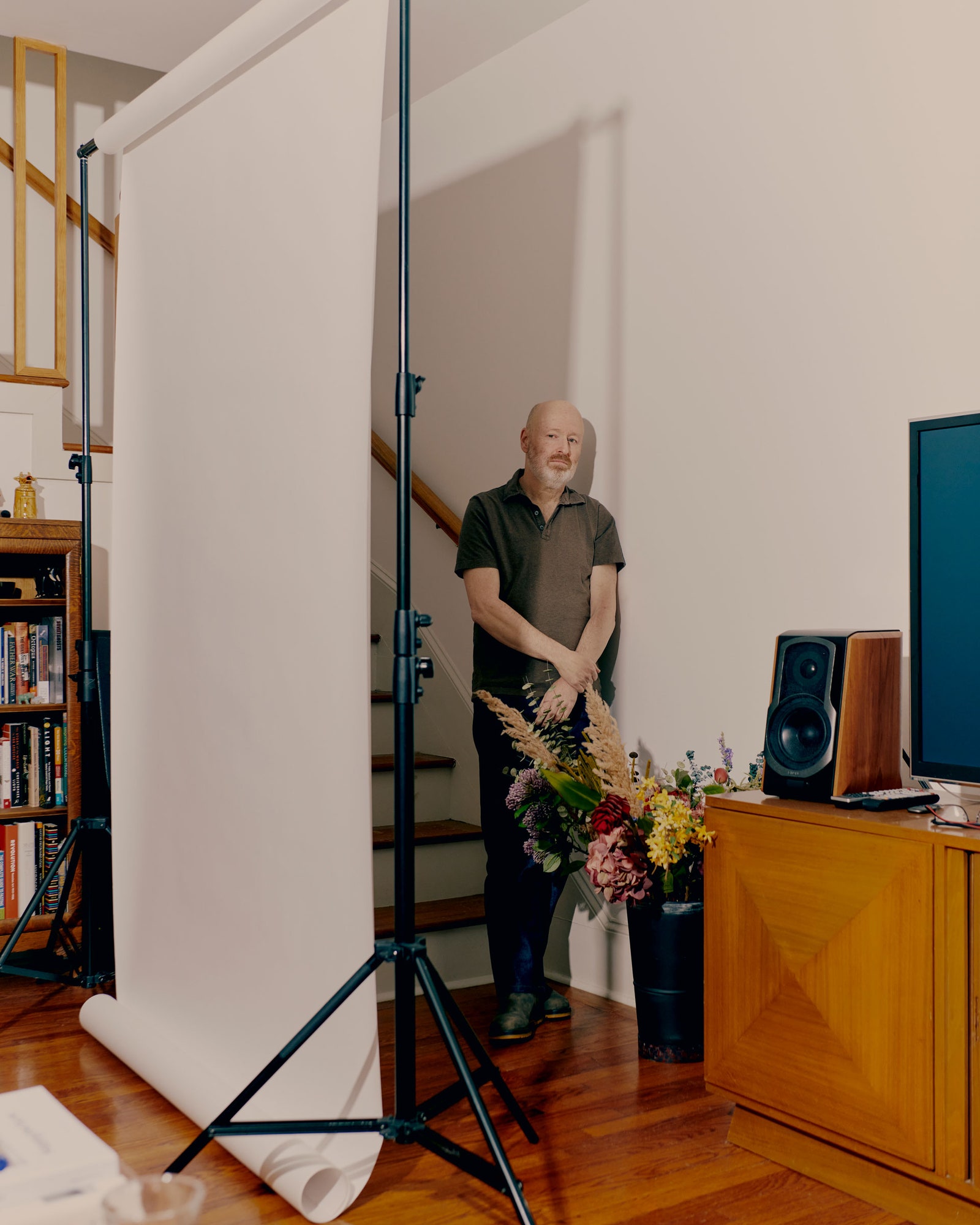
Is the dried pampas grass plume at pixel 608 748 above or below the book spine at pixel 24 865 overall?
above

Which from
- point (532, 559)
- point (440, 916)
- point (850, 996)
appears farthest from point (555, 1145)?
point (532, 559)

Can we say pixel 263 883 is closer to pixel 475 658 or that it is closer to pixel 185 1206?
pixel 475 658

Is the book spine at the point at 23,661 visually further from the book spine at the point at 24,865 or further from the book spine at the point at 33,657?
the book spine at the point at 24,865

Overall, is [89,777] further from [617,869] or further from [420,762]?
[617,869]

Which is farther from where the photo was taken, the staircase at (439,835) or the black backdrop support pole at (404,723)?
the staircase at (439,835)

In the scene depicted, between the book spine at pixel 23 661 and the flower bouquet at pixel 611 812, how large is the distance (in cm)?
143

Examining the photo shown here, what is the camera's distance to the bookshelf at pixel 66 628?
10.5ft

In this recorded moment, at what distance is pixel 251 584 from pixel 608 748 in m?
0.89

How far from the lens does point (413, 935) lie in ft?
6.29

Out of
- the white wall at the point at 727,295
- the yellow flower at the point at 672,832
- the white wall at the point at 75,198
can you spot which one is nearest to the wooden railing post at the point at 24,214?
the white wall at the point at 75,198

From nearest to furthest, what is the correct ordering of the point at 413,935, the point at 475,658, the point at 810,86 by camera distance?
the point at 413,935 → the point at 810,86 → the point at 475,658

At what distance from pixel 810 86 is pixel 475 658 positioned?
1594 mm

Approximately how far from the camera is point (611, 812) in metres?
2.57

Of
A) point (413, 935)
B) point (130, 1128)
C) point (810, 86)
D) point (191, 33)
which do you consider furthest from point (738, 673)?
point (191, 33)
